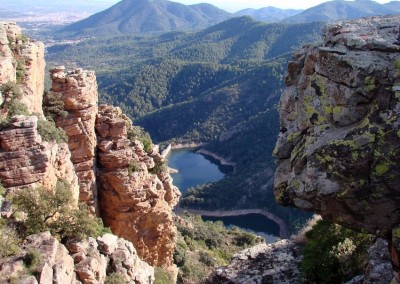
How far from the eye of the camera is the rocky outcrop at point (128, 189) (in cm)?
2333

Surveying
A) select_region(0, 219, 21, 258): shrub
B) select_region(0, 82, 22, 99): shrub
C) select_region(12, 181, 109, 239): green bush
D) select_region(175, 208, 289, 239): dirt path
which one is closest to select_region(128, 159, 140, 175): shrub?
select_region(12, 181, 109, 239): green bush

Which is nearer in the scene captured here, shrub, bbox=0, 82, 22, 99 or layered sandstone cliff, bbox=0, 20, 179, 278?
layered sandstone cliff, bbox=0, 20, 179, 278

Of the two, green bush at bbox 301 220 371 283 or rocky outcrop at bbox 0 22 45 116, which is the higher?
rocky outcrop at bbox 0 22 45 116

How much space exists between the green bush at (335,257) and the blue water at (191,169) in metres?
83.3

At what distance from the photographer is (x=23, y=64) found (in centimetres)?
2053

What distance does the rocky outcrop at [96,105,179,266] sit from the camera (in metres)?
23.3

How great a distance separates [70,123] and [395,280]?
17.5m

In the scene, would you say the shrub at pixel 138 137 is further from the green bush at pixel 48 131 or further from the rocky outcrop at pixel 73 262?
the rocky outcrop at pixel 73 262

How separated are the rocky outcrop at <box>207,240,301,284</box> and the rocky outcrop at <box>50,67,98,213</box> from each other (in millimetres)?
9702

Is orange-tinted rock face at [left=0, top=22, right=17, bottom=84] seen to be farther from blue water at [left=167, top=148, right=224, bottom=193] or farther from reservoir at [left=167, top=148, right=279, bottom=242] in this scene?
blue water at [left=167, top=148, right=224, bottom=193]

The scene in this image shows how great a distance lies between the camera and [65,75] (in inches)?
896

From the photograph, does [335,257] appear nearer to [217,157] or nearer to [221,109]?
[217,157]

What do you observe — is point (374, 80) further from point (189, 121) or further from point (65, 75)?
point (189, 121)

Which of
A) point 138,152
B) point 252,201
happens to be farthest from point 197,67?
point 138,152
